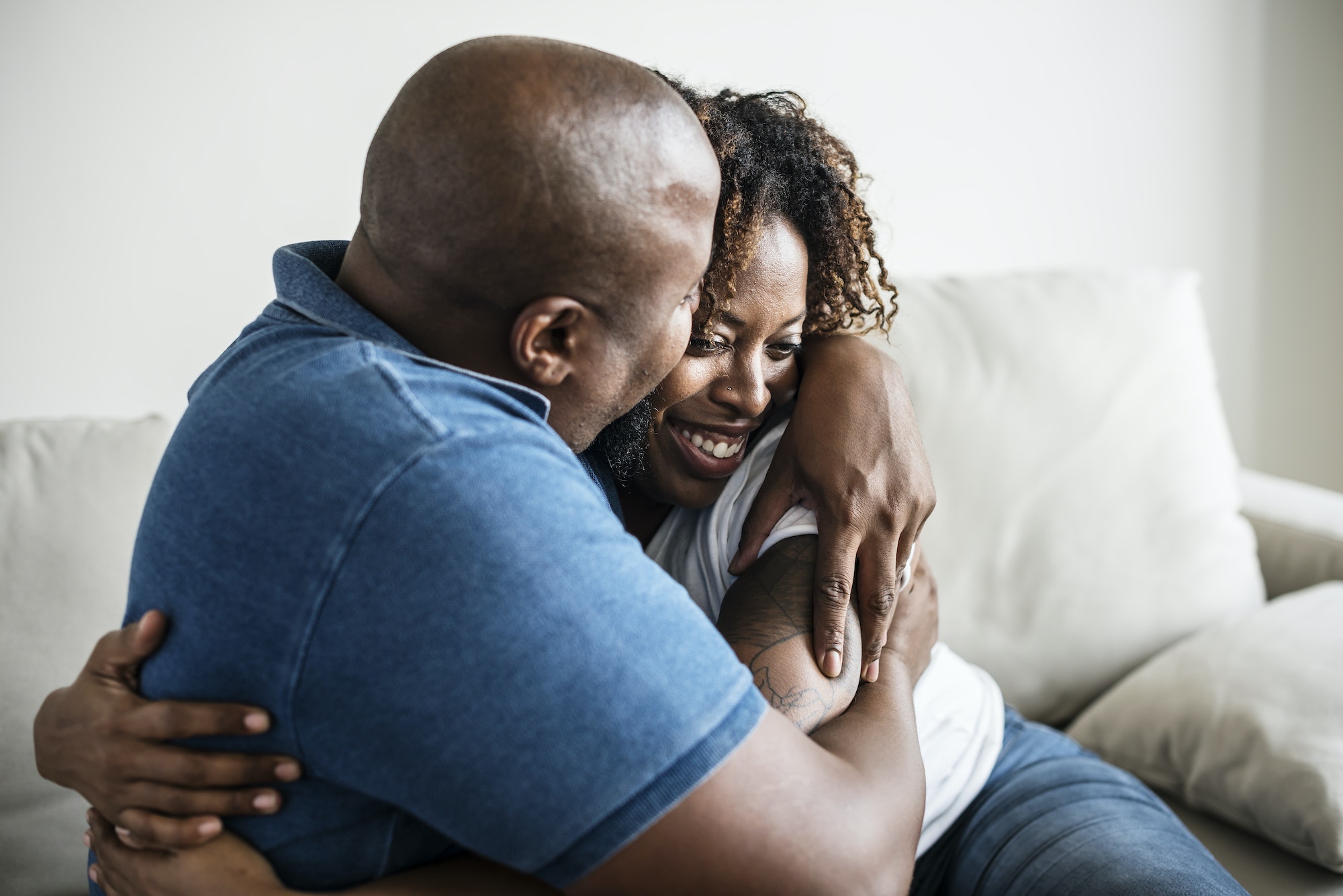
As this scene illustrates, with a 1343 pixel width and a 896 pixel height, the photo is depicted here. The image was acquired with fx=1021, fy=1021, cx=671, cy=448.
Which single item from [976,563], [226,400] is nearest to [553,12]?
[976,563]

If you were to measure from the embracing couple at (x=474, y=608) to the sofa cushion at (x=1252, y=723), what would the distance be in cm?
70

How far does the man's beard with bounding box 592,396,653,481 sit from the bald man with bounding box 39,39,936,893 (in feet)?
0.89

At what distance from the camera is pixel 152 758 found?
77 centimetres

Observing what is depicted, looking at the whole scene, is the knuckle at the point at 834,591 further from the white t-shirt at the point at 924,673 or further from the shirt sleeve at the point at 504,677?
the shirt sleeve at the point at 504,677

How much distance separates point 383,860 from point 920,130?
199 centimetres

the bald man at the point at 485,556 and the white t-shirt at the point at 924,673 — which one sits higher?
the bald man at the point at 485,556

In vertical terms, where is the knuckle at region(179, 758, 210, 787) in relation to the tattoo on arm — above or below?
above

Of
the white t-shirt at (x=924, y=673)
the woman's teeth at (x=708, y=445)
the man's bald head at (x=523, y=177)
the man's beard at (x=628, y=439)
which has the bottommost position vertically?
the white t-shirt at (x=924, y=673)

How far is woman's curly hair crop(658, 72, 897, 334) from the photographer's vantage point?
114cm

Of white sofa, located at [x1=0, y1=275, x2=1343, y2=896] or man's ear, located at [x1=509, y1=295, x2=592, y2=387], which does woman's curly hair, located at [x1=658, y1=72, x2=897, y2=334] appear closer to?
man's ear, located at [x1=509, y1=295, x2=592, y2=387]

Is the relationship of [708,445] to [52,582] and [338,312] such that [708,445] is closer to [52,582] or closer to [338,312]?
[338,312]

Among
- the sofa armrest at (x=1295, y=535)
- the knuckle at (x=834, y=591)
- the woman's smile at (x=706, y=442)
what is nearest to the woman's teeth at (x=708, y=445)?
the woman's smile at (x=706, y=442)

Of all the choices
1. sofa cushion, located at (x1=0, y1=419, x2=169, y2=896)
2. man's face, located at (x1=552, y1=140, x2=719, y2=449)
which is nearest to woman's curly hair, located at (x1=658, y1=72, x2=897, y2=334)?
man's face, located at (x1=552, y1=140, x2=719, y2=449)

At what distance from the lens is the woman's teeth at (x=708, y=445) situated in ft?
4.03
